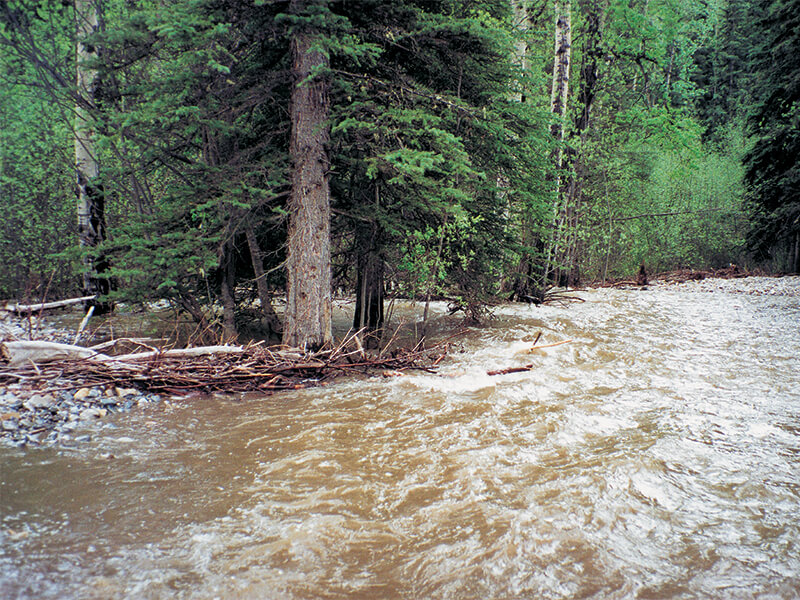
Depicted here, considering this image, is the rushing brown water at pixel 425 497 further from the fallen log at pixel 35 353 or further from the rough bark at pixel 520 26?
the rough bark at pixel 520 26

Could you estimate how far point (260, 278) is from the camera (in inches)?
301

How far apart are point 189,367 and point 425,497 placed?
355cm

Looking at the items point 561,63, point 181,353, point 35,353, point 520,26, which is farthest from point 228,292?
point 520,26

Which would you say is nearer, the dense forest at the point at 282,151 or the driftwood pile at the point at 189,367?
the driftwood pile at the point at 189,367

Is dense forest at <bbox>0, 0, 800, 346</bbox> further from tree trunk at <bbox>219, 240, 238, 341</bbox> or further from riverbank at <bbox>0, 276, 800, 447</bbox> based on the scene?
riverbank at <bbox>0, 276, 800, 447</bbox>

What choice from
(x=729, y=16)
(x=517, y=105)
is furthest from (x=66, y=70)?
(x=729, y=16)

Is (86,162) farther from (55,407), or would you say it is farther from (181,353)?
(55,407)

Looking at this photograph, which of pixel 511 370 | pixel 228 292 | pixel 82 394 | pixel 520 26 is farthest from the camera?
pixel 520 26

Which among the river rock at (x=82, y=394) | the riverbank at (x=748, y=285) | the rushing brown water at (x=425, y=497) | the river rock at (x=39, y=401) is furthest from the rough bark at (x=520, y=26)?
the river rock at (x=39, y=401)

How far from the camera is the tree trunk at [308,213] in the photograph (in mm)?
6543

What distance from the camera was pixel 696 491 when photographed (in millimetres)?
3480

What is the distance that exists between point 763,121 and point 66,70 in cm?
1933

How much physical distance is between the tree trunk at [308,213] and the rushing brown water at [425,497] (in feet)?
4.04

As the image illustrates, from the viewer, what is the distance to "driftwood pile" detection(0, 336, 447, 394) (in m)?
5.15
